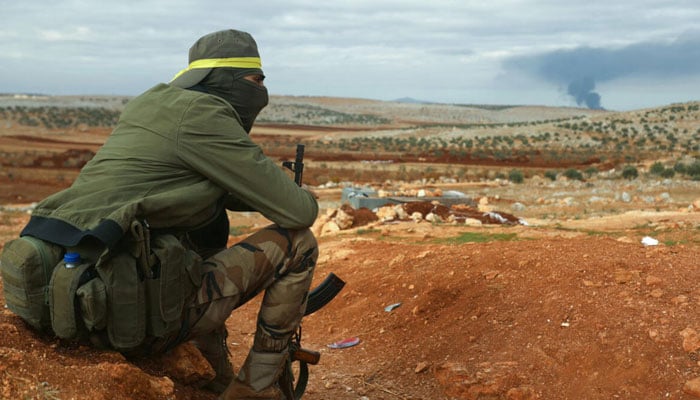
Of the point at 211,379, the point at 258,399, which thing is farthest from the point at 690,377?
the point at 211,379

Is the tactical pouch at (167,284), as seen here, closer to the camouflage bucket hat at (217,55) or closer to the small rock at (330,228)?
the camouflage bucket hat at (217,55)

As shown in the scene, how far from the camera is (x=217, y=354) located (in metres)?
3.27

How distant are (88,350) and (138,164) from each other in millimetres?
748

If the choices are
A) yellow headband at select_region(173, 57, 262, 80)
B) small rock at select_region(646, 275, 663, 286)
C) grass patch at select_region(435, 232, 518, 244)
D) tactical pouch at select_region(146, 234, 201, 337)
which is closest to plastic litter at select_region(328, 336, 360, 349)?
small rock at select_region(646, 275, 663, 286)

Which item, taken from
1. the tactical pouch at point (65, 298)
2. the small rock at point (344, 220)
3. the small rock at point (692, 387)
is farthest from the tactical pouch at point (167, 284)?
the small rock at point (344, 220)

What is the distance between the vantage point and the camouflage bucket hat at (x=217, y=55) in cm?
276

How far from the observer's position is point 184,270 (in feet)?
8.29

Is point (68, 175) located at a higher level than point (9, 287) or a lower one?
lower

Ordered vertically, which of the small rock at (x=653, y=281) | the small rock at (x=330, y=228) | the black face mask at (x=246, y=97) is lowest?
the small rock at (x=330, y=228)

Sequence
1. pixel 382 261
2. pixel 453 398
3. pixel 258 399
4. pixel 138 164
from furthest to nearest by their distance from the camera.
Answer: pixel 382 261 < pixel 453 398 < pixel 258 399 < pixel 138 164

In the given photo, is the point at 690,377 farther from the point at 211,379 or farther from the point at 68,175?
the point at 68,175

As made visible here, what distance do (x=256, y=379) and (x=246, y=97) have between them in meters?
1.18

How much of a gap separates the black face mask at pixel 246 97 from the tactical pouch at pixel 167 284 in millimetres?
661

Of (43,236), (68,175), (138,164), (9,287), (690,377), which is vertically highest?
(138,164)
